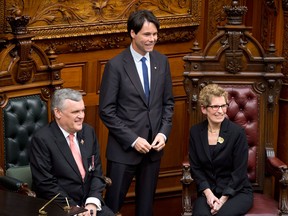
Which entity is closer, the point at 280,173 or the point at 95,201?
the point at 95,201

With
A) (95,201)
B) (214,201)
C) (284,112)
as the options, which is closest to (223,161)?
(214,201)

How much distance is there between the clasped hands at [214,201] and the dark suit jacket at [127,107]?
45 cm

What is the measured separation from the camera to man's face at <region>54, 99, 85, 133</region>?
6164mm

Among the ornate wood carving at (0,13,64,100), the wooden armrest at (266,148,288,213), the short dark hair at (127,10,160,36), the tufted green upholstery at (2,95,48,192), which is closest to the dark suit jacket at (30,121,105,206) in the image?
the tufted green upholstery at (2,95,48,192)

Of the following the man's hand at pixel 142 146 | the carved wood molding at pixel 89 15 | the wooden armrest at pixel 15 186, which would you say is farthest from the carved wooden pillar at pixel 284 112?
the wooden armrest at pixel 15 186

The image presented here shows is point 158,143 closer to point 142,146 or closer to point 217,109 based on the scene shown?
point 142,146

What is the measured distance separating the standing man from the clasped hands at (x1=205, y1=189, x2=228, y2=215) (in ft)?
1.44

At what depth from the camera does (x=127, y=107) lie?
21.7 feet

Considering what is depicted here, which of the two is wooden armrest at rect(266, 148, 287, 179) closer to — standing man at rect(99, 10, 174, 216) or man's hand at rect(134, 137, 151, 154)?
standing man at rect(99, 10, 174, 216)

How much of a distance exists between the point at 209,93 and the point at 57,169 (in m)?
1.10

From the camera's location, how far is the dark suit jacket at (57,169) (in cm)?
616

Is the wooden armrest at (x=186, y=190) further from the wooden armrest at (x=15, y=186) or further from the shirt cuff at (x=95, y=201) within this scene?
the wooden armrest at (x=15, y=186)

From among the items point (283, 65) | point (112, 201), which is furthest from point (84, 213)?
point (283, 65)

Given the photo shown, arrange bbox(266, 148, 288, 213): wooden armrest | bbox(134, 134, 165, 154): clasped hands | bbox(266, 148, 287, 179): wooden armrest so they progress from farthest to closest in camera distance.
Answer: bbox(266, 148, 287, 179): wooden armrest
bbox(266, 148, 288, 213): wooden armrest
bbox(134, 134, 165, 154): clasped hands
